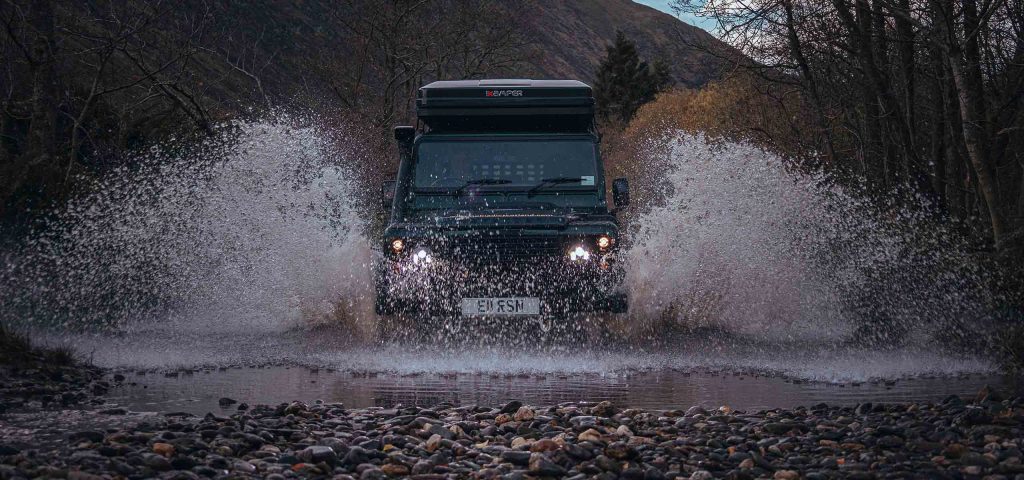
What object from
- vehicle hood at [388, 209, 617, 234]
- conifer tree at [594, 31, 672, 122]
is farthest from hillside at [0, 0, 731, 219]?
conifer tree at [594, 31, 672, 122]

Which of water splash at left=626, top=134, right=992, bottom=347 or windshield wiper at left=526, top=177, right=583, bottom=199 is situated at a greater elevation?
windshield wiper at left=526, top=177, right=583, bottom=199

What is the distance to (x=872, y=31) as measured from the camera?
18953 millimetres

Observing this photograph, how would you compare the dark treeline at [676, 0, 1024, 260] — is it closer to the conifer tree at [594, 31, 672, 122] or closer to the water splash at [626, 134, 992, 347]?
the water splash at [626, 134, 992, 347]

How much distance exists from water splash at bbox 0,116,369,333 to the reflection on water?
3488 millimetres

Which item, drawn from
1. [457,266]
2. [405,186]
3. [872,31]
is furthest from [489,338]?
[872,31]

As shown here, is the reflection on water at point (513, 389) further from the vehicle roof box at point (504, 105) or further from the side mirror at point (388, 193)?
the vehicle roof box at point (504, 105)

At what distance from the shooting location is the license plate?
10.8 m

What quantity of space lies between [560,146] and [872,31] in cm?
873

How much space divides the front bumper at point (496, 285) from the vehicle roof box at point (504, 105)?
2225 millimetres

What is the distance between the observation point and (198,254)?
51.5ft

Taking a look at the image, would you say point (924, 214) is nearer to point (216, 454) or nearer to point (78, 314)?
A: point (78, 314)

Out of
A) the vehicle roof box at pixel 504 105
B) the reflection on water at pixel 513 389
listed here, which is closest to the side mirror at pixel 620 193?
the vehicle roof box at pixel 504 105

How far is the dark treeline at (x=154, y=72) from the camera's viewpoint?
1827cm

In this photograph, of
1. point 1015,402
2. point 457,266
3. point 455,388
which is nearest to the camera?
point 1015,402
